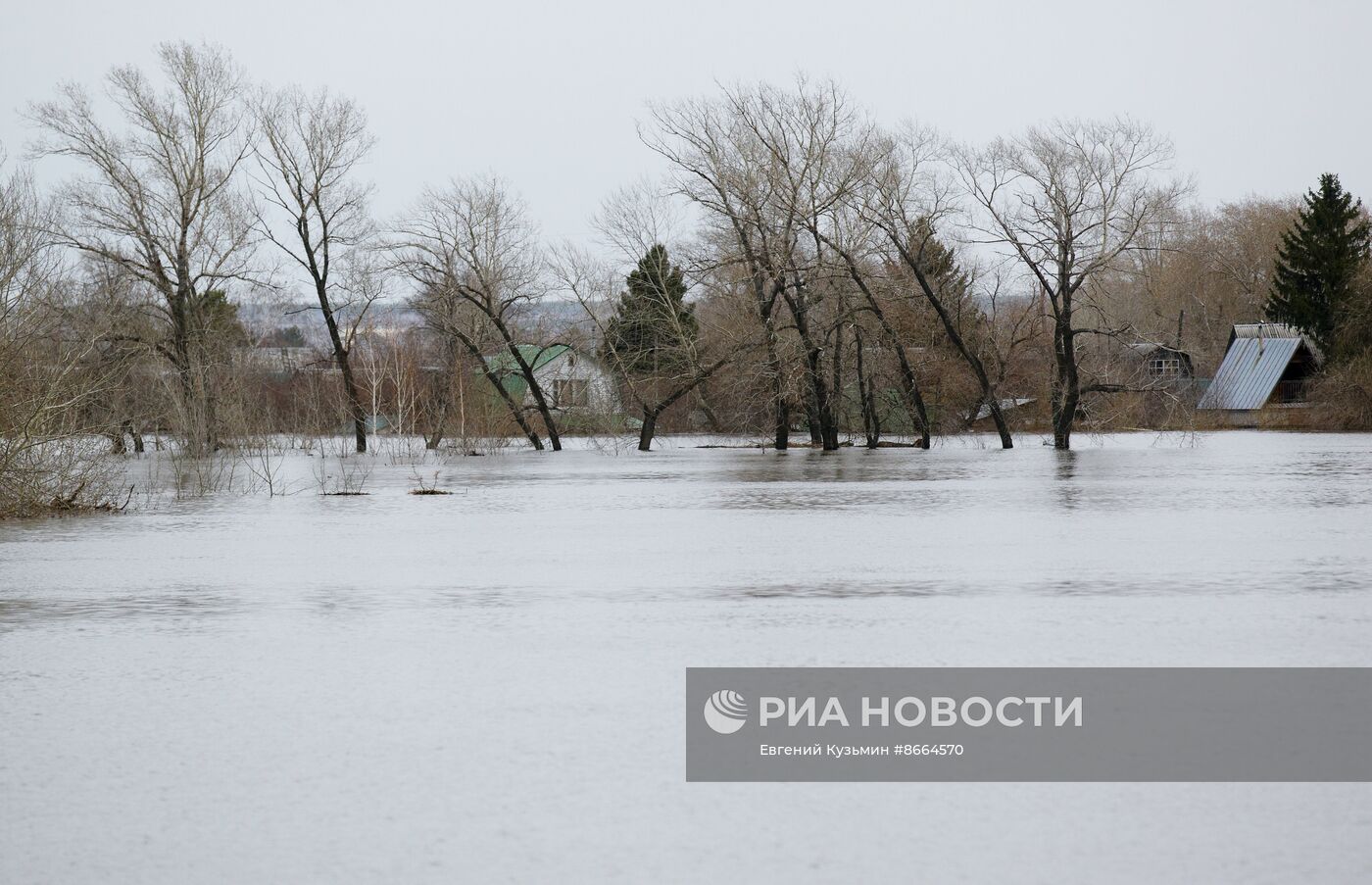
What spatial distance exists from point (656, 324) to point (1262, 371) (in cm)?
3822

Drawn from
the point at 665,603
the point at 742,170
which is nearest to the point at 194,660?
the point at 665,603

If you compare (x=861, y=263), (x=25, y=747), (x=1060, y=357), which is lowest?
(x=25, y=747)

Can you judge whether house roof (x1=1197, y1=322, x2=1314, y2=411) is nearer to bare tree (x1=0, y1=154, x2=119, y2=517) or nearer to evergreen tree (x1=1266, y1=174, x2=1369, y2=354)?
evergreen tree (x1=1266, y1=174, x2=1369, y2=354)

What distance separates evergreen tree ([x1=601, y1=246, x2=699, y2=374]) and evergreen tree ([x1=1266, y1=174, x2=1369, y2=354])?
33.9 m

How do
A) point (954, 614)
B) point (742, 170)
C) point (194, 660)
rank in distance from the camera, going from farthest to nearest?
point (742, 170), point (954, 614), point (194, 660)

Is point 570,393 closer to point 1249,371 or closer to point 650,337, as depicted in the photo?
point 650,337

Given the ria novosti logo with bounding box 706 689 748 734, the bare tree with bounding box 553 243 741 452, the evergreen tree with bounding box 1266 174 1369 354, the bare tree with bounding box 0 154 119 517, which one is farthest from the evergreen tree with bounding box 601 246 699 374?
the ria novosti logo with bounding box 706 689 748 734

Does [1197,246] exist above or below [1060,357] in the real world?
above

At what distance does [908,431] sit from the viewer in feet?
189

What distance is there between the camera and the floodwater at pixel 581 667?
563 centimetres

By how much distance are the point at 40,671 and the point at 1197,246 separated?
294 ft

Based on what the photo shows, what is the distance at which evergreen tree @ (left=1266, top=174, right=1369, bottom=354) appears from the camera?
69.6 meters

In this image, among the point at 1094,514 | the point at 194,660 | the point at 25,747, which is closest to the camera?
the point at 25,747

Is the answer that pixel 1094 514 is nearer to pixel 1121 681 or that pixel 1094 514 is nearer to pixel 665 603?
pixel 665 603
